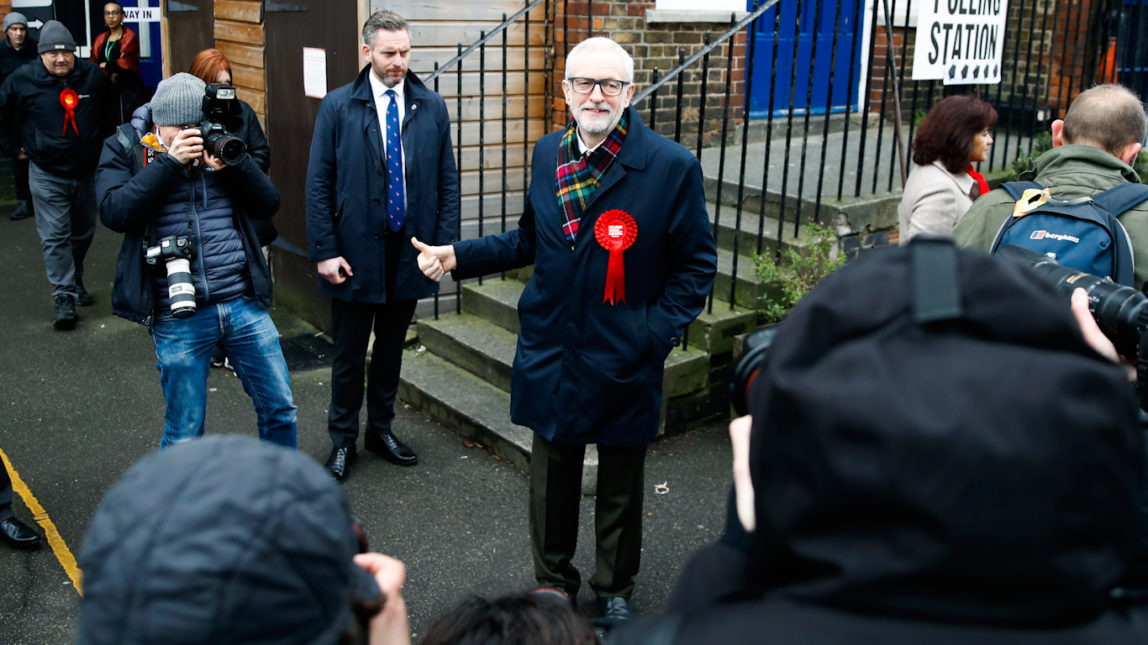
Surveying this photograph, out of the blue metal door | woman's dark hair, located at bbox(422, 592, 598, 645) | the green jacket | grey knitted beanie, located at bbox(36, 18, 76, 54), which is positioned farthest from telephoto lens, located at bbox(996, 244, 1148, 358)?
grey knitted beanie, located at bbox(36, 18, 76, 54)

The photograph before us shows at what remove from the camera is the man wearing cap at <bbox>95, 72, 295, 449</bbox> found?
3.62 metres

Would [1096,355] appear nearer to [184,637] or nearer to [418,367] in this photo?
[184,637]

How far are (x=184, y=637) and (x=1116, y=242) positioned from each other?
8.49 ft

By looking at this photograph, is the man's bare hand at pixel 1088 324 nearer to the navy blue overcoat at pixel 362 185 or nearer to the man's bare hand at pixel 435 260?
the man's bare hand at pixel 435 260

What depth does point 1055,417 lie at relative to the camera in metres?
0.91

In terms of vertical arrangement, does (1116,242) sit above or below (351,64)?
below

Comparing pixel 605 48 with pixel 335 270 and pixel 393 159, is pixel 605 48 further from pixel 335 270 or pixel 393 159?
pixel 335 270

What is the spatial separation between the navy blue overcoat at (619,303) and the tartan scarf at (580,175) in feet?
0.10

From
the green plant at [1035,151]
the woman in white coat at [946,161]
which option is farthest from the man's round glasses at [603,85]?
the green plant at [1035,151]

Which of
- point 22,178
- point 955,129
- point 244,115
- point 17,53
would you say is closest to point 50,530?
point 244,115

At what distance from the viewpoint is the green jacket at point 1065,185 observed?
3.00 m

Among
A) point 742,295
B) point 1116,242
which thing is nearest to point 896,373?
point 1116,242

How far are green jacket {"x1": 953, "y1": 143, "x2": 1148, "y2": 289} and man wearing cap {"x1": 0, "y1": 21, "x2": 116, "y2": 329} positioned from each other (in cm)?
581

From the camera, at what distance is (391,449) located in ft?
16.0
